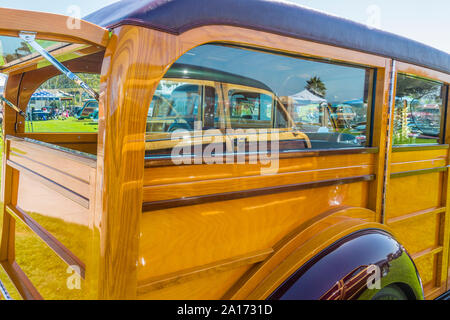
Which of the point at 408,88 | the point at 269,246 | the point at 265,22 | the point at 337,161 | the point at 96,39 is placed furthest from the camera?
the point at 408,88

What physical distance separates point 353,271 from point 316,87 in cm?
102

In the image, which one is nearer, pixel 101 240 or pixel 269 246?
pixel 101 240

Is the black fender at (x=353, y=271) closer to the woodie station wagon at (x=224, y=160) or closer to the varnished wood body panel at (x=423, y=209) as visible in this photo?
A: the woodie station wagon at (x=224, y=160)

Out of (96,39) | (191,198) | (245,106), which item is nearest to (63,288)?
(191,198)

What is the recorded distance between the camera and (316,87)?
197cm

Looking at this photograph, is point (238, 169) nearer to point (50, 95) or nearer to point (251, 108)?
point (251, 108)

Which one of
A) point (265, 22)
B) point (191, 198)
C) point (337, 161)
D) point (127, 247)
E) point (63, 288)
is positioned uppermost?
point (265, 22)

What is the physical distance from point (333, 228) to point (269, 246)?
34cm

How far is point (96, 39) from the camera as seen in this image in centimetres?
108

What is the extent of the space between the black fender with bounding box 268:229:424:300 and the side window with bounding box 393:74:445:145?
0.76 m

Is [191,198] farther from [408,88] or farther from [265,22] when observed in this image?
[408,88]

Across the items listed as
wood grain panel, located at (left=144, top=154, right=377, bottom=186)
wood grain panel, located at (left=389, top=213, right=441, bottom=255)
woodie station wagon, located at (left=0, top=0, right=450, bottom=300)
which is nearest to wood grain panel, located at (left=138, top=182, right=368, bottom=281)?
woodie station wagon, located at (left=0, top=0, right=450, bottom=300)

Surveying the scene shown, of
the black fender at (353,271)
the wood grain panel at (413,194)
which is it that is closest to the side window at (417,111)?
the wood grain panel at (413,194)

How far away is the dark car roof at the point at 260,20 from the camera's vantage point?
1.12 metres
